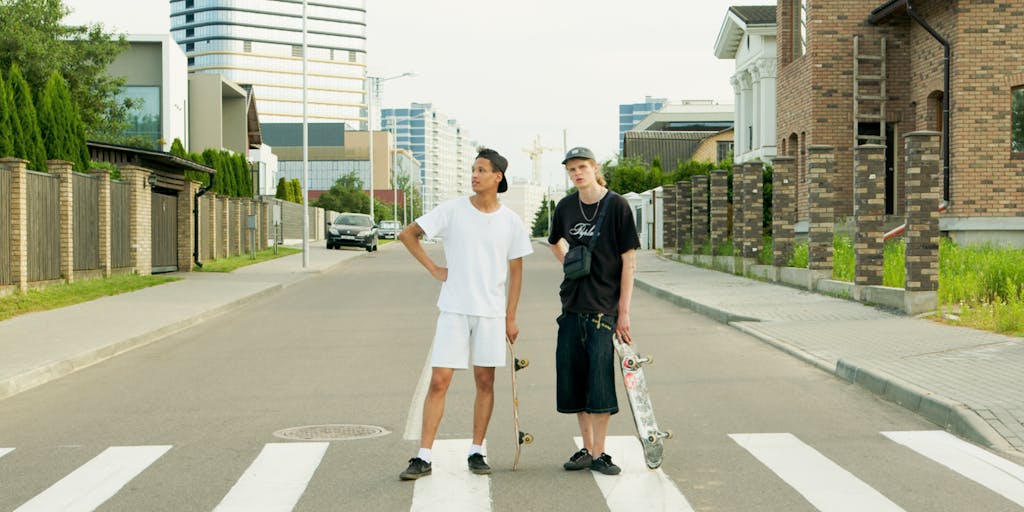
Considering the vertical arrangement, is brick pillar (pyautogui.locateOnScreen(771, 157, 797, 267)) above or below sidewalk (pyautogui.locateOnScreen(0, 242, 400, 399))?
above

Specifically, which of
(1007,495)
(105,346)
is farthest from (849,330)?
(105,346)

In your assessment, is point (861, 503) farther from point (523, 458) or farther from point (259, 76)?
point (259, 76)

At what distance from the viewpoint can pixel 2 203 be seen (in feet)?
59.5

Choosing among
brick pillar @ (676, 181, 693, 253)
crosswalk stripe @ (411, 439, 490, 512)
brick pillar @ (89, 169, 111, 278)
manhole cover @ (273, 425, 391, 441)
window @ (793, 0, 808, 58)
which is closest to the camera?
crosswalk stripe @ (411, 439, 490, 512)

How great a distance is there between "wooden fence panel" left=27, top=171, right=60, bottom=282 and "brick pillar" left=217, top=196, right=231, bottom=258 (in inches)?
650

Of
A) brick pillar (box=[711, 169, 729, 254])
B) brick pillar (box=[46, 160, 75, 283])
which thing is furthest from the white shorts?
brick pillar (box=[711, 169, 729, 254])

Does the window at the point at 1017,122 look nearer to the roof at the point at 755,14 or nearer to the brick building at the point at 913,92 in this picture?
the brick building at the point at 913,92

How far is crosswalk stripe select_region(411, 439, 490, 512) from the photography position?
5.90 m

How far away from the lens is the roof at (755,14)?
4228 centimetres

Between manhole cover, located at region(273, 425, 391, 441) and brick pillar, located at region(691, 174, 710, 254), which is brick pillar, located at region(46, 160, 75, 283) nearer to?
manhole cover, located at region(273, 425, 391, 441)

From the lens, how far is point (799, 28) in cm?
3256

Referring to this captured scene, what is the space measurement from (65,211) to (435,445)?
16.0 m

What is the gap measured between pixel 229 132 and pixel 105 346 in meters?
57.9

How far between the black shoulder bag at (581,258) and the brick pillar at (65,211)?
16936mm
